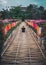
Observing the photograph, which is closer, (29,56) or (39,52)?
(29,56)

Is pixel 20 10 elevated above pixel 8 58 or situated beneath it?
situated beneath

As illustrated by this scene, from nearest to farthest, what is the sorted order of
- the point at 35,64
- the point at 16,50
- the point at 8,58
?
1. the point at 35,64
2. the point at 8,58
3. the point at 16,50

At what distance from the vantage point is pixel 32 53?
21.6 metres

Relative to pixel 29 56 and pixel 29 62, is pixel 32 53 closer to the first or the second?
pixel 29 56

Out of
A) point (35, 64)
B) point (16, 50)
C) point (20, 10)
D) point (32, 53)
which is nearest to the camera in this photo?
point (35, 64)

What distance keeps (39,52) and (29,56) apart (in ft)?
5.65

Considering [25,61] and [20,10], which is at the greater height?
[25,61]

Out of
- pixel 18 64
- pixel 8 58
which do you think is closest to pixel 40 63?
pixel 18 64

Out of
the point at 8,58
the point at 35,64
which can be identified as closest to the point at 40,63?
the point at 35,64

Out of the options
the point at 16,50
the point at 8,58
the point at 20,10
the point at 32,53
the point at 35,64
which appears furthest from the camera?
the point at 20,10

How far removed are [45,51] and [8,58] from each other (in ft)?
10.4

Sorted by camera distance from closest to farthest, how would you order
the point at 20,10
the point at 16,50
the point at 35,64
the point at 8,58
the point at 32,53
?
1. the point at 35,64
2. the point at 8,58
3. the point at 32,53
4. the point at 16,50
5. the point at 20,10

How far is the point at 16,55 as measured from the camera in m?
20.9

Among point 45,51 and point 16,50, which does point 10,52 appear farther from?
point 45,51
